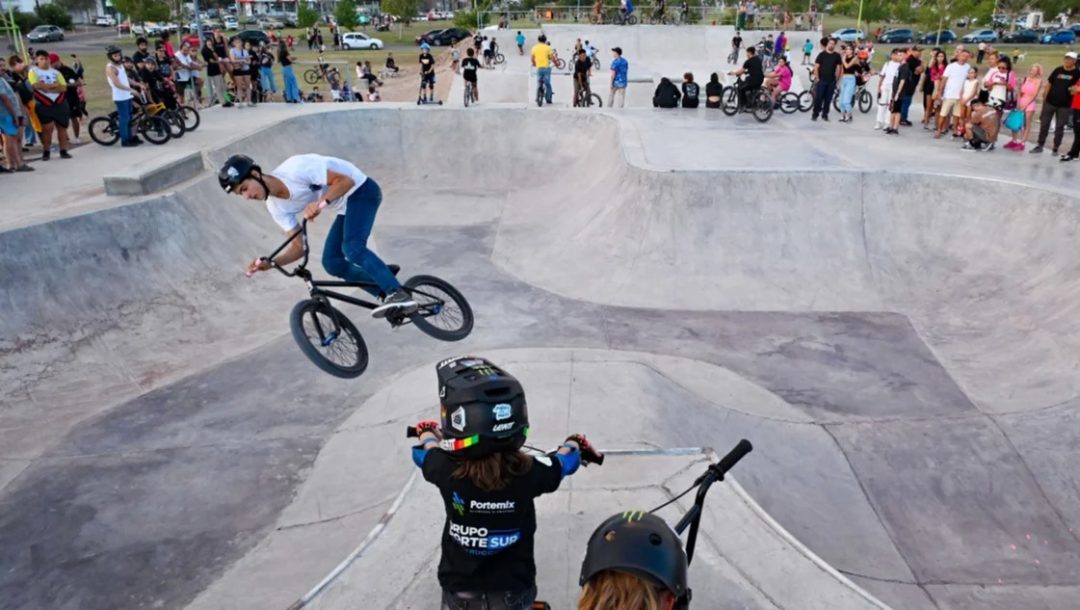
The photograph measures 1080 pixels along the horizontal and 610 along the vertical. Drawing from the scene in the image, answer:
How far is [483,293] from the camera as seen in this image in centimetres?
1072

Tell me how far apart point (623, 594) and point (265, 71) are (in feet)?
75.5

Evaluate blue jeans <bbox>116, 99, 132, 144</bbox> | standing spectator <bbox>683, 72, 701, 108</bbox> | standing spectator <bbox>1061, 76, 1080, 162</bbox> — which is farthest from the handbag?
blue jeans <bbox>116, 99, 132, 144</bbox>

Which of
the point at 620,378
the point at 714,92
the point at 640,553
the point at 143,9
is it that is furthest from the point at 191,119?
the point at 143,9

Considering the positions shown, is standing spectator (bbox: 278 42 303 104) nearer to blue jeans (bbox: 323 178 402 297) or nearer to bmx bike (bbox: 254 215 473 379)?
bmx bike (bbox: 254 215 473 379)

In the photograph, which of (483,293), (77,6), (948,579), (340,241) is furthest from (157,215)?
(77,6)

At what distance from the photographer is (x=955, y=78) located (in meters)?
14.2

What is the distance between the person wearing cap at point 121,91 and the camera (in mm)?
12930

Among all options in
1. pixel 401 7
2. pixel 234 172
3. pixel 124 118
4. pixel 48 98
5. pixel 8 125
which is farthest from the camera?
pixel 401 7

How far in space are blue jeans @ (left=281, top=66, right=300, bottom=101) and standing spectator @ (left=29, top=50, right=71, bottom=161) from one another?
7.91 meters

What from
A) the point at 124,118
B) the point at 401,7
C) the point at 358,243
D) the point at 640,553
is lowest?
the point at 358,243

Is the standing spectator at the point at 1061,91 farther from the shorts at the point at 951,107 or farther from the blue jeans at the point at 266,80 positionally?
the blue jeans at the point at 266,80

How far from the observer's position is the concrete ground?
5.11 meters

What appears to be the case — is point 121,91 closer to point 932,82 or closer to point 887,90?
point 887,90

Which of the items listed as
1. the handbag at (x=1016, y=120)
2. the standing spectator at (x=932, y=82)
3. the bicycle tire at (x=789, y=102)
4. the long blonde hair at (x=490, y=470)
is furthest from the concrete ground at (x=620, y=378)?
the bicycle tire at (x=789, y=102)
